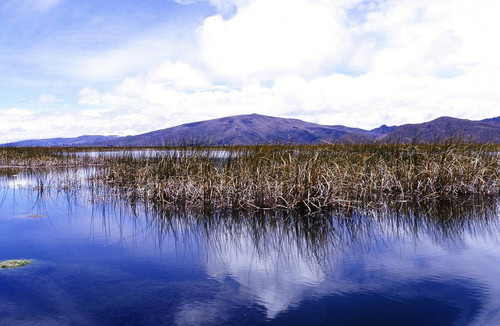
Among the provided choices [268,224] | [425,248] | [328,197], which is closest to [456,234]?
[425,248]

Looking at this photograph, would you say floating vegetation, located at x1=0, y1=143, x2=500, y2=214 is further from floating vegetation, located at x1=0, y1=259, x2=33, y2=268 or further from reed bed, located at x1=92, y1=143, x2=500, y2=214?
floating vegetation, located at x1=0, y1=259, x2=33, y2=268

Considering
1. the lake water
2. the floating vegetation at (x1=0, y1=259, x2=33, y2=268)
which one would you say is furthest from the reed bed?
the floating vegetation at (x1=0, y1=259, x2=33, y2=268)

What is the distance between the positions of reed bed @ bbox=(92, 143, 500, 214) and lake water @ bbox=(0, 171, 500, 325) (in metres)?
0.91

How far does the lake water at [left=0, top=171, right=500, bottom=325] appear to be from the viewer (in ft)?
12.2

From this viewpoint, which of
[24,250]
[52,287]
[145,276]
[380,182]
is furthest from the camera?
[380,182]

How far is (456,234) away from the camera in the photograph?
691 cm

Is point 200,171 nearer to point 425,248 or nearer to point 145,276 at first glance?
point 145,276

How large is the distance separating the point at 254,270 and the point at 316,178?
14.4ft

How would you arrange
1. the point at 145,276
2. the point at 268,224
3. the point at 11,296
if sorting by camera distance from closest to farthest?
1. the point at 11,296
2. the point at 145,276
3. the point at 268,224

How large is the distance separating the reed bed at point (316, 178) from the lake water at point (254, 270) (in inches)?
35.9

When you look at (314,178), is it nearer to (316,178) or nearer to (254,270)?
(316,178)

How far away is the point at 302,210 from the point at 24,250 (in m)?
6.04

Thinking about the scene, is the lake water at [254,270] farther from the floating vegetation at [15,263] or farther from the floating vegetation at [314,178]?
the floating vegetation at [314,178]

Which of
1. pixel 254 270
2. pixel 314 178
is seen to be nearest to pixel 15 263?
pixel 254 270
